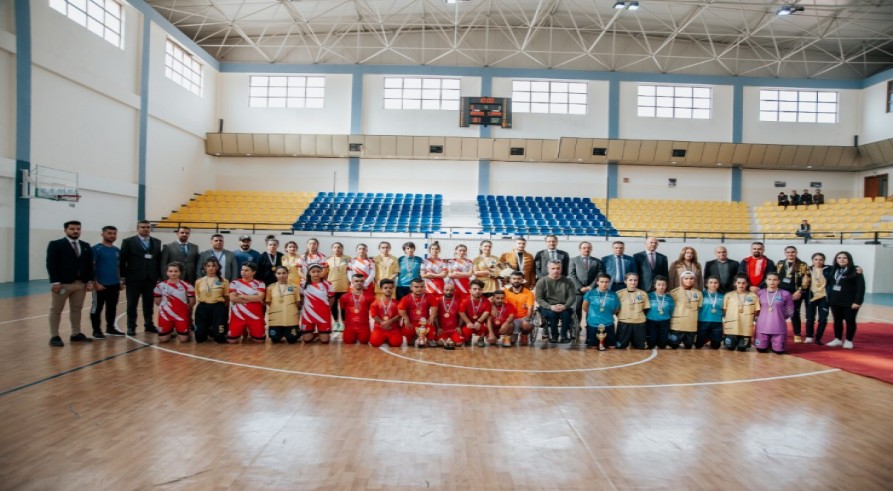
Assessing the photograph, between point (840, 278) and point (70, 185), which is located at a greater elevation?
point (70, 185)

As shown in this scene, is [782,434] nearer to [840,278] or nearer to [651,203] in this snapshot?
[840,278]

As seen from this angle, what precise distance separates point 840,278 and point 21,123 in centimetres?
1906

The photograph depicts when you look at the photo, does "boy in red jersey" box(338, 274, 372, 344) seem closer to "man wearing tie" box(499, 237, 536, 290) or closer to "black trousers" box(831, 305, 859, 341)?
"man wearing tie" box(499, 237, 536, 290)

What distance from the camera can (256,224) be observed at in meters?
21.1

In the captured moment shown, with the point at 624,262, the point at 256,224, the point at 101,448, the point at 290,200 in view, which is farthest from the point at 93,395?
the point at 290,200

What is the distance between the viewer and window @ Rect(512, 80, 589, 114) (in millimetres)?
24688

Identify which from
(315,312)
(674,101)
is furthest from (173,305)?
(674,101)

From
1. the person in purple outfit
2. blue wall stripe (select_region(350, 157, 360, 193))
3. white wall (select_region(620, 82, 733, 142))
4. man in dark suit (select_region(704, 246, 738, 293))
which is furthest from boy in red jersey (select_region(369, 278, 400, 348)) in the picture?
white wall (select_region(620, 82, 733, 142))

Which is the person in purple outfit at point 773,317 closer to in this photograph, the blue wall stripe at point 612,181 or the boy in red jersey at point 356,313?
the boy in red jersey at point 356,313

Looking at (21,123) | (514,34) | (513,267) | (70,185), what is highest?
(514,34)

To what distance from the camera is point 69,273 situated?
280 inches

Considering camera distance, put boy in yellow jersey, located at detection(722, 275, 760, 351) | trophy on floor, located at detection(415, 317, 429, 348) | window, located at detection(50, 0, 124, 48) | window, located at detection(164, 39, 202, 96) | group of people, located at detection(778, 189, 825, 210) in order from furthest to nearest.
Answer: group of people, located at detection(778, 189, 825, 210) → window, located at detection(164, 39, 202, 96) → window, located at detection(50, 0, 124, 48) → boy in yellow jersey, located at detection(722, 275, 760, 351) → trophy on floor, located at detection(415, 317, 429, 348)

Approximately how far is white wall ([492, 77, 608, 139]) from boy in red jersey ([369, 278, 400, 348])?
57.5ft

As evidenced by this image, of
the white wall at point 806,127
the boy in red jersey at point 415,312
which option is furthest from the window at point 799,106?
the boy in red jersey at point 415,312
